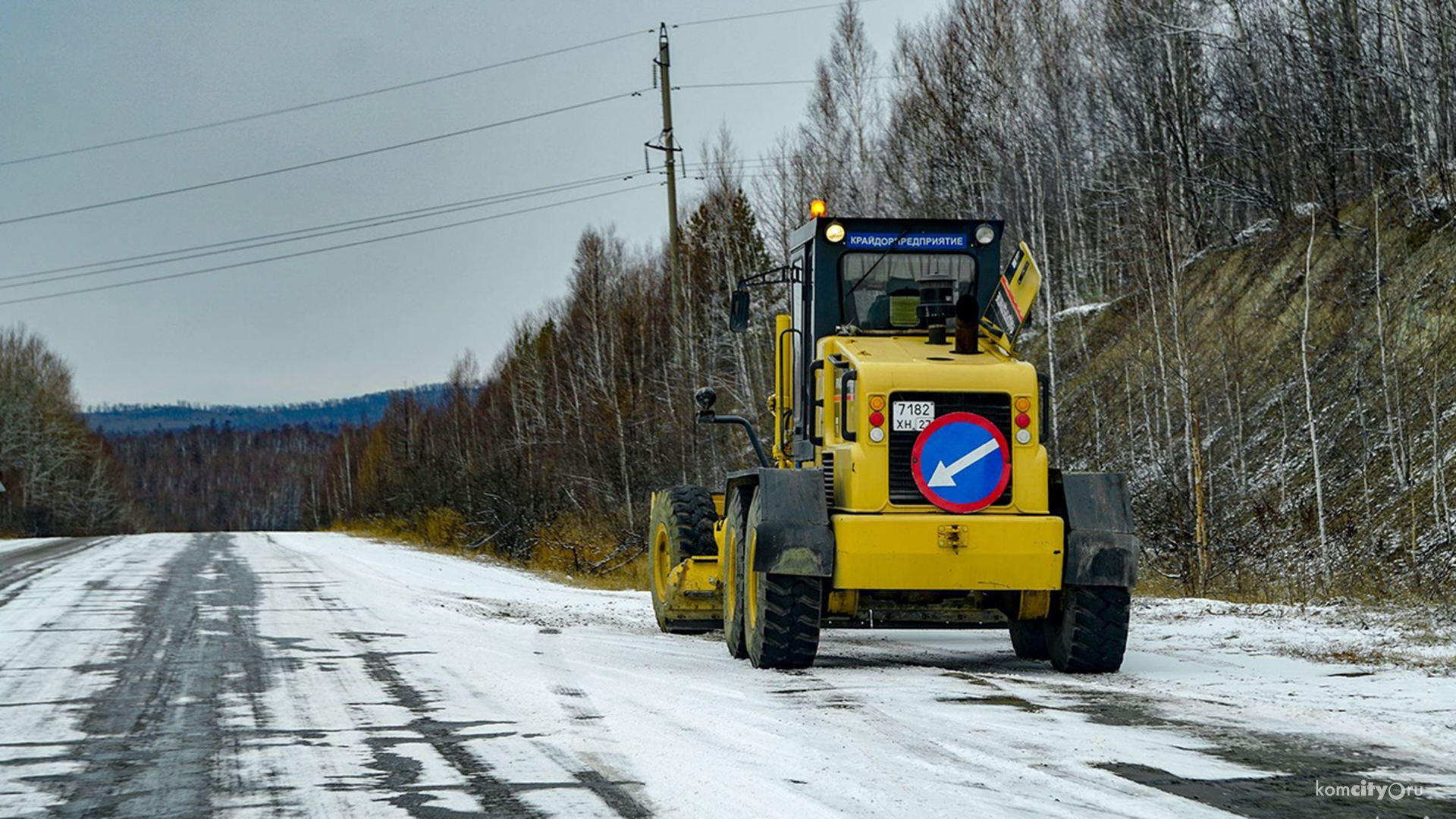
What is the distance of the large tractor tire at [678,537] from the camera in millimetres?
13086

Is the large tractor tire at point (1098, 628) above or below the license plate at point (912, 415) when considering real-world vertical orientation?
below

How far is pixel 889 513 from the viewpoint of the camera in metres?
9.56

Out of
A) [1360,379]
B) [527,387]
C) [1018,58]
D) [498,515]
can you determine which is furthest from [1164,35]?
[527,387]

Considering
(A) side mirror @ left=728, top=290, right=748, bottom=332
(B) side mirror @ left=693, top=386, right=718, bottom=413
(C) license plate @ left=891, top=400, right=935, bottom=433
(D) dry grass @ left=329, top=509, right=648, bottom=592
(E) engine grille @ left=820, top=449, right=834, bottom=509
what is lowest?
(D) dry grass @ left=329, top=509, right=648, bottom=592

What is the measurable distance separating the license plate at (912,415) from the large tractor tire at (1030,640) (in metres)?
1.97

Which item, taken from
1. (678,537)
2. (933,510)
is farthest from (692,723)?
(678,537)

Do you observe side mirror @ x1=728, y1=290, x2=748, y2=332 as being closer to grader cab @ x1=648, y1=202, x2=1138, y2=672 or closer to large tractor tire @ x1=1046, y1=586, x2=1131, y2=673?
grader cab @ x1=648, y1=202, x2=1138, y2=672

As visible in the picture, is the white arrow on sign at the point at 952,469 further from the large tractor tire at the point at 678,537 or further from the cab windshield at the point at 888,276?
the large tractor tire at the point at 678,537

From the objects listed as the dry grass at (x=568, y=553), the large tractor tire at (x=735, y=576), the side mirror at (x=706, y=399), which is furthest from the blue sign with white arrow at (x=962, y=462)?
the dry grass at (x=568, y=553)

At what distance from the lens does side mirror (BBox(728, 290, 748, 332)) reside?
11594 mm

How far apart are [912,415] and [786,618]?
162 centimetres

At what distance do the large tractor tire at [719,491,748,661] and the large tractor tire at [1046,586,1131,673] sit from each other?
7.77 ft

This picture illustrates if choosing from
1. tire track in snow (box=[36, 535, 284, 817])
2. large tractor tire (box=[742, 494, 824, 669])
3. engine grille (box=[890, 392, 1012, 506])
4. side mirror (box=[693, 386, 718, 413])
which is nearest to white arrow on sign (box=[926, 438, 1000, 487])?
engine grille (box=[890, 392, 1012, 506])

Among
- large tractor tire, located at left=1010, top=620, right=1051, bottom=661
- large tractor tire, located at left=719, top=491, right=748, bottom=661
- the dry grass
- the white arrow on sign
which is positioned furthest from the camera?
the dry grass
